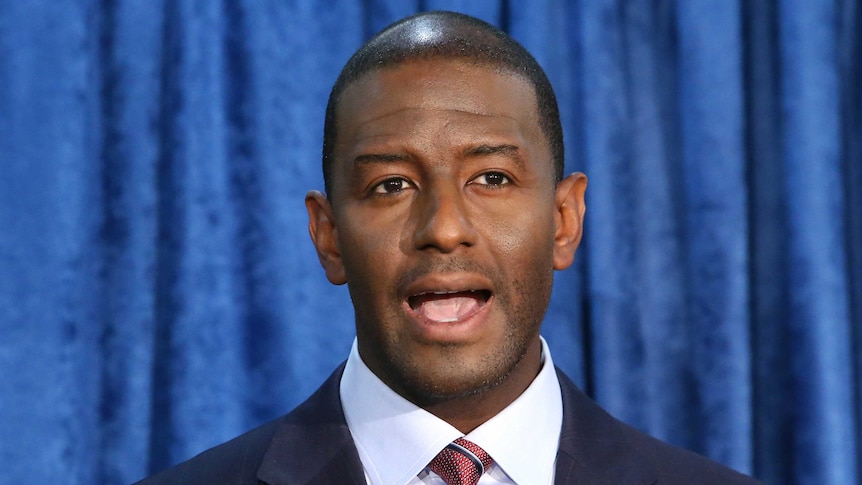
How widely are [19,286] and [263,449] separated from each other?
0.76 meters

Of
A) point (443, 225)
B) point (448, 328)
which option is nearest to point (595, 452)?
point (448, 328)

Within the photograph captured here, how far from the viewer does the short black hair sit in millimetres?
1517

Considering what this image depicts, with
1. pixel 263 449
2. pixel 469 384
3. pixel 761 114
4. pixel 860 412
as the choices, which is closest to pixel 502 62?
pixel 469 384

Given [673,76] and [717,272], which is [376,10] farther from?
[717,272]

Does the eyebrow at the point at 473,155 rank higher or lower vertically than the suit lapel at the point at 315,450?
higher

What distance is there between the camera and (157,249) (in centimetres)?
214

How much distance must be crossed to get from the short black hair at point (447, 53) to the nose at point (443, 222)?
196mm

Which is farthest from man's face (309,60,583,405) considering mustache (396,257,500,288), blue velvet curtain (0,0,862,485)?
blue velvet curtain (0,0,862,485)

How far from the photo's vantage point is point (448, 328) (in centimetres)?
141

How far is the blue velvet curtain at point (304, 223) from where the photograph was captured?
203 cm

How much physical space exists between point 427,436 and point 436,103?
17.2 inches

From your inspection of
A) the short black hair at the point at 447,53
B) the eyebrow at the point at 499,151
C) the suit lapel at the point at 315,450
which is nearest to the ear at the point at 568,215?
the short black hair at the point at 447,53

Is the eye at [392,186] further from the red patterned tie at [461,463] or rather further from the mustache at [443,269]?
the red patterned tie at [461,463]

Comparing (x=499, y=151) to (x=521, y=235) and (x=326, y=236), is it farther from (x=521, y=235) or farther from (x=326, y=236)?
(x=326, y=236)
